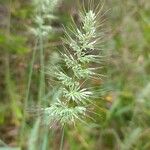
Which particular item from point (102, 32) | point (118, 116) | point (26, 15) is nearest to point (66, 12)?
point (26, 15)

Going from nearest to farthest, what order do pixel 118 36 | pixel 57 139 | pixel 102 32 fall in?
pixel 102 32 < pixel 57 139 < pixel 118 36

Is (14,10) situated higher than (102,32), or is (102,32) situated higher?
(14,10)

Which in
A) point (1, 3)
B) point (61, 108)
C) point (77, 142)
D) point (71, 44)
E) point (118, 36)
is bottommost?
point (77, 142)

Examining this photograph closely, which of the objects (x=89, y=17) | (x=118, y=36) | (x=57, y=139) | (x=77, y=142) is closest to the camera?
(x=89, y=17)

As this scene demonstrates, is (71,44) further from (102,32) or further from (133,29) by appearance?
(133,29)

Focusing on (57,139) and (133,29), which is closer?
(57,139)

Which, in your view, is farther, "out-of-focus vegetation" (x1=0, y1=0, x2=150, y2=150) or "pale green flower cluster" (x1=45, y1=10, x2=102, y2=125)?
"out-of-focus vegetation" (x1=0, y1=0, x2=150, y2=150)

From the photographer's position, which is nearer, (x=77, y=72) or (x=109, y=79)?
(x=77, y=72)

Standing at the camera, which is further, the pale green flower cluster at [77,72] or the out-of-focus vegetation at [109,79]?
the out-of-focus vegetation at [109,79]
